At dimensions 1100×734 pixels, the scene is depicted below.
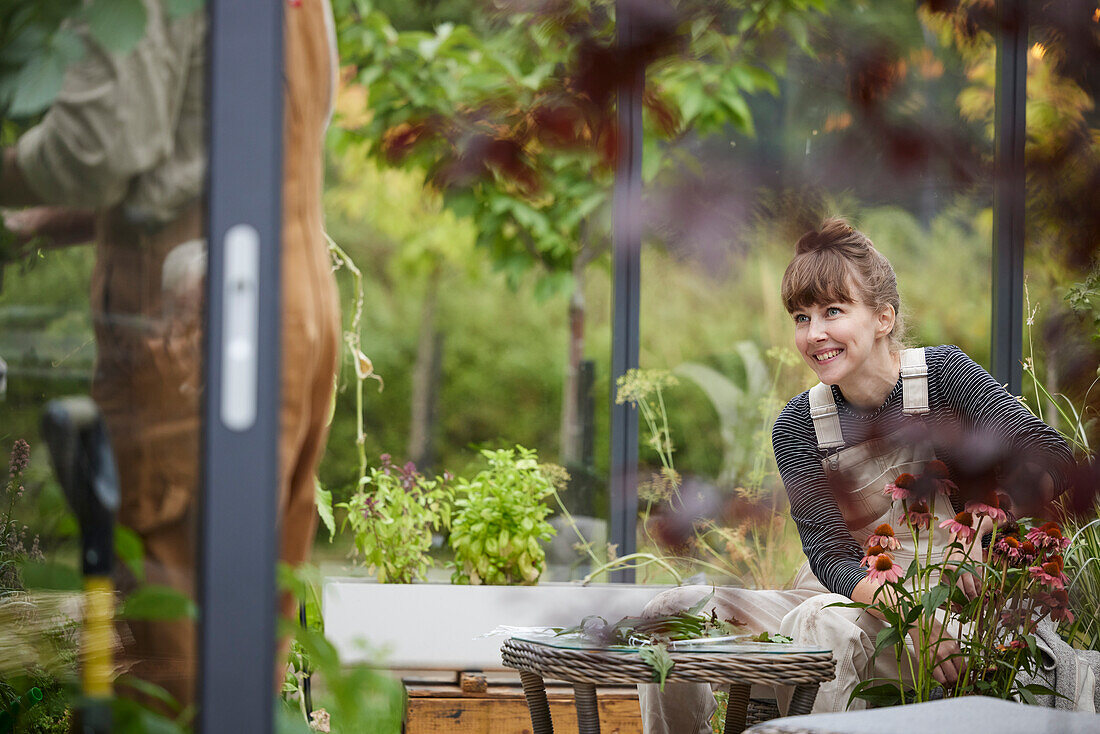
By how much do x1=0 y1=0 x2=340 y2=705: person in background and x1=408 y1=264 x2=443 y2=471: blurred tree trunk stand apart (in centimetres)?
225

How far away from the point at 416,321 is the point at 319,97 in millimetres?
2140

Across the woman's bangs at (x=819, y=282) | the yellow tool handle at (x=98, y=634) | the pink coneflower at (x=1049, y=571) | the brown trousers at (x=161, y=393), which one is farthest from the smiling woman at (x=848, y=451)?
the yellow tool handle at (x=98, y=634)

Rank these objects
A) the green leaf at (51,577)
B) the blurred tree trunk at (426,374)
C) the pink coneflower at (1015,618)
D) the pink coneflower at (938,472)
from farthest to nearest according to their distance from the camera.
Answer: the blurred tree trunk at (426,374), the pink coneflower at (1015,618), the pink coneflower at (938,472), the green leaf at (51,577)

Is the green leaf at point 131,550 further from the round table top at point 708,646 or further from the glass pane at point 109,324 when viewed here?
the round table top at point 708,646

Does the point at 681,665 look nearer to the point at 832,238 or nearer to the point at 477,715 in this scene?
the point at 832,238

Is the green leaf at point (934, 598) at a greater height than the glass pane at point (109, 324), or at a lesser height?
lesser

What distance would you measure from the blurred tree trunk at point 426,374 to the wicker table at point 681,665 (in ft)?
5.20

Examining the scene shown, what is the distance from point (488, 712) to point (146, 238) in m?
1.87

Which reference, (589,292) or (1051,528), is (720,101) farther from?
(589,292)

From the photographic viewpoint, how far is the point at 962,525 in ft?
5.18

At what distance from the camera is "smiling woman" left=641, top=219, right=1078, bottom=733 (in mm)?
1740

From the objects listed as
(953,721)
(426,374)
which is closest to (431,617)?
→ (426,374)

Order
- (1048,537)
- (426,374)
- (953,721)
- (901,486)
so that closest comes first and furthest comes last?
(953,721)
(901,486)
(1048,537)
(426,374)

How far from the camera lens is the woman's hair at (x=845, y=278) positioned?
203cm
